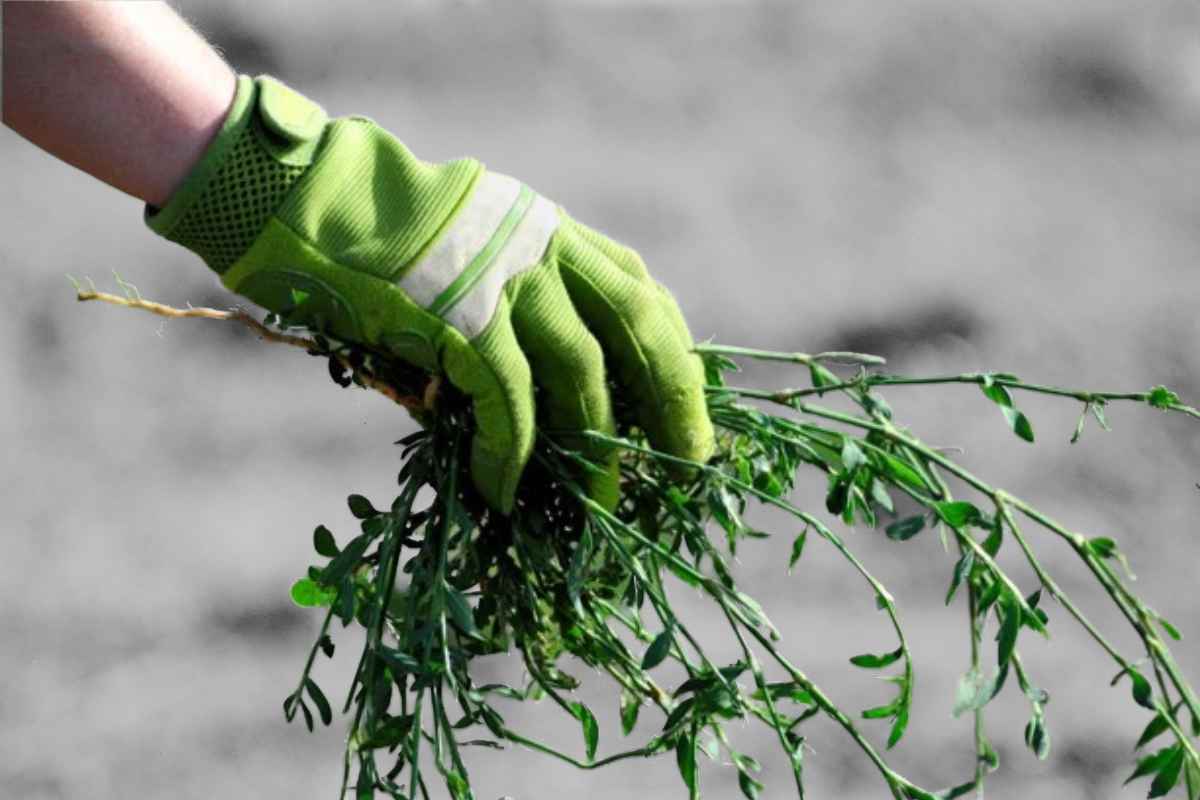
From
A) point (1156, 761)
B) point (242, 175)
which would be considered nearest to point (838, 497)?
point (1156, 761)

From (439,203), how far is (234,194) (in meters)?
0.15

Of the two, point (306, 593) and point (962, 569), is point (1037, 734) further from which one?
point (306, 593)

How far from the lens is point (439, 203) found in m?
1.16

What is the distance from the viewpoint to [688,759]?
1.11 m

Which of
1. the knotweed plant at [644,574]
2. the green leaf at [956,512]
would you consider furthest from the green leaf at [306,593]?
the green leaf at [956,512]

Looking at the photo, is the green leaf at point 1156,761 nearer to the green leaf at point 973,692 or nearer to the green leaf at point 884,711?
the green leaf at point 973,692

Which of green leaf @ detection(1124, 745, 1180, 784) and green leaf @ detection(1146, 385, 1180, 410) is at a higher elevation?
green leaf @ detection(1146, 385, 1180, 410)

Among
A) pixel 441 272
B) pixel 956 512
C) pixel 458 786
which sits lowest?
pixel 458 786

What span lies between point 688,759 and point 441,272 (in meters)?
0.40

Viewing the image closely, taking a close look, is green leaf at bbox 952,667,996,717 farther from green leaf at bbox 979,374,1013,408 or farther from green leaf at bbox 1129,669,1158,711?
green leaf at bbox 979,374,1013,408

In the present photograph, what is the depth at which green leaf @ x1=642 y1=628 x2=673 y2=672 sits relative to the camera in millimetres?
1042

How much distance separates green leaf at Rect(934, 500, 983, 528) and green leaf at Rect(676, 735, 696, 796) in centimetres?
25

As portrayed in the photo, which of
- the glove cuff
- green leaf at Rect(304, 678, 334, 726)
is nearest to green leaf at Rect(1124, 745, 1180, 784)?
A: green leaf at Rect(304, 678, 334, 726)

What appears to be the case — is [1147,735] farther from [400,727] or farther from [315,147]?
[315,147]
